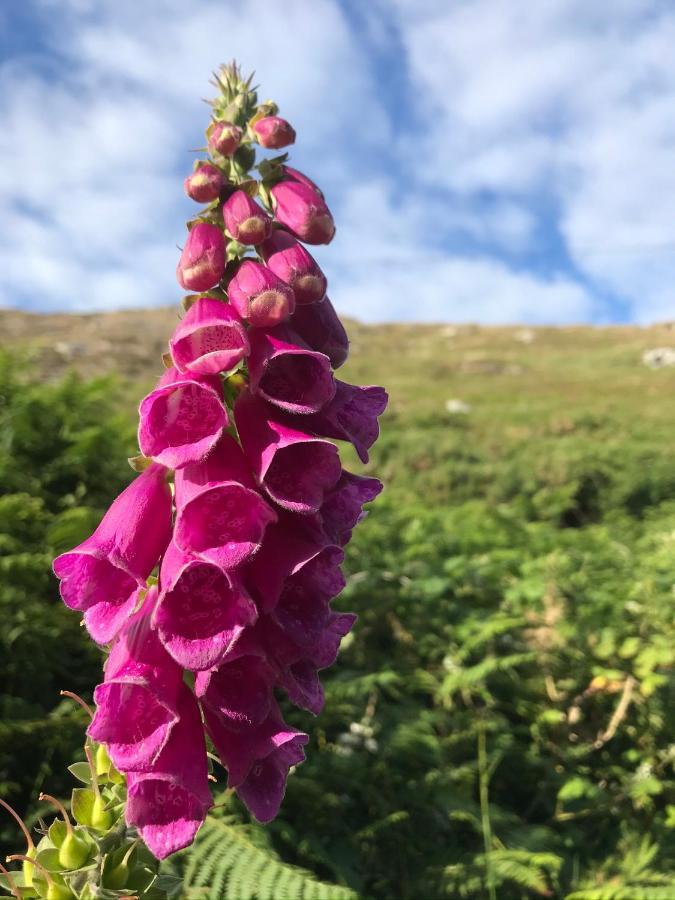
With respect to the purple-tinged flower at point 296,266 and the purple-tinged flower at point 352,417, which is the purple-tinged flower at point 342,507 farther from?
the purple-tinged flower at point 296,266

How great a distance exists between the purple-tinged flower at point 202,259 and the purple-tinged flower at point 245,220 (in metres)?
0.03

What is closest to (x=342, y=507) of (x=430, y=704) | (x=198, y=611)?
(x=198, y=611)

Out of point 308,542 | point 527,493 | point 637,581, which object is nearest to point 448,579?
point 637,581

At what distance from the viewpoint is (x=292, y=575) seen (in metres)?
1.18

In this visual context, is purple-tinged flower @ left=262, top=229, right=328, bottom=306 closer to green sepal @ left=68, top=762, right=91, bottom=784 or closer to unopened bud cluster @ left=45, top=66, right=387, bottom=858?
unopened bud cluster @ left=45, top=66, right=387, bottom=858

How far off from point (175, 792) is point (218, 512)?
43 centimetres

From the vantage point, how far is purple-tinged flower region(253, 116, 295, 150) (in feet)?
4.37

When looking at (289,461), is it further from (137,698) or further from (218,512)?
(137,698)

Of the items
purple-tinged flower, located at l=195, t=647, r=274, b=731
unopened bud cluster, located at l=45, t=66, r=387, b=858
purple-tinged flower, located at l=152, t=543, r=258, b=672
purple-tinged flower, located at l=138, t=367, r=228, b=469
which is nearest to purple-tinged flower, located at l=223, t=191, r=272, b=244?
unopened bud cluster, located at l=45, t=66, r=387, b=858

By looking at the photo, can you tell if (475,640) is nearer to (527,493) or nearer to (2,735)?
(2,735)

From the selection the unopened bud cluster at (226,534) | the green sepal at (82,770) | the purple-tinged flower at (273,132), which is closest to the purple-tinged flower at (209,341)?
the unopened bud cluster at (226,534)

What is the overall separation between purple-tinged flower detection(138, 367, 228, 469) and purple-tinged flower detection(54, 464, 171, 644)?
10 centimetres

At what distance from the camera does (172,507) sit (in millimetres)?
1234

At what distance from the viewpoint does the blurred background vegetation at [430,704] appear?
9.12 ft
